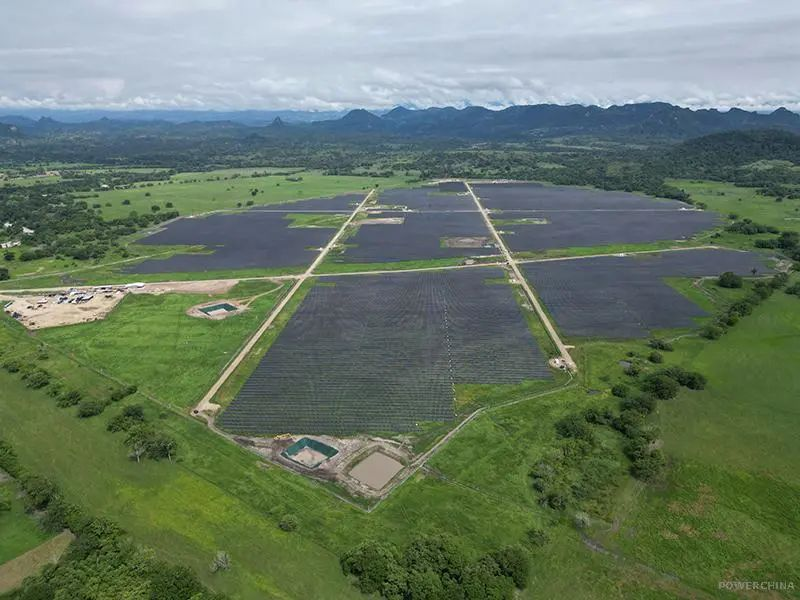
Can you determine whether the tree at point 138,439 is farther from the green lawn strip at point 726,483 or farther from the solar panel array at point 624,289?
the solar panel array at point 624,289

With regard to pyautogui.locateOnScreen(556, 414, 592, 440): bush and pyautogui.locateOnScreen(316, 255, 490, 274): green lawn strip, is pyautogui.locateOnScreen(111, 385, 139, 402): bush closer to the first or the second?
pyautogui.locateOnScreen(556, 414, 592, 440): bush

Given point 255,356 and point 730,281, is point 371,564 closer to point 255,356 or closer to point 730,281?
point 255,356

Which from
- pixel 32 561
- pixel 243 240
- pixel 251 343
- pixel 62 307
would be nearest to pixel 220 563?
Result: pixel 32 561

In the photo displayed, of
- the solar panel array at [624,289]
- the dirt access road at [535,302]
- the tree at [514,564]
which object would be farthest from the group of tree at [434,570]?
the solar panel array at [624,289]

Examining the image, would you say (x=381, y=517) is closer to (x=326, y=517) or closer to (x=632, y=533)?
(x=326, y=517)

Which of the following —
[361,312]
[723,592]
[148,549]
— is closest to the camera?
[723,592]

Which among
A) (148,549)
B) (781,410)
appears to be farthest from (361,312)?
(781,410)
